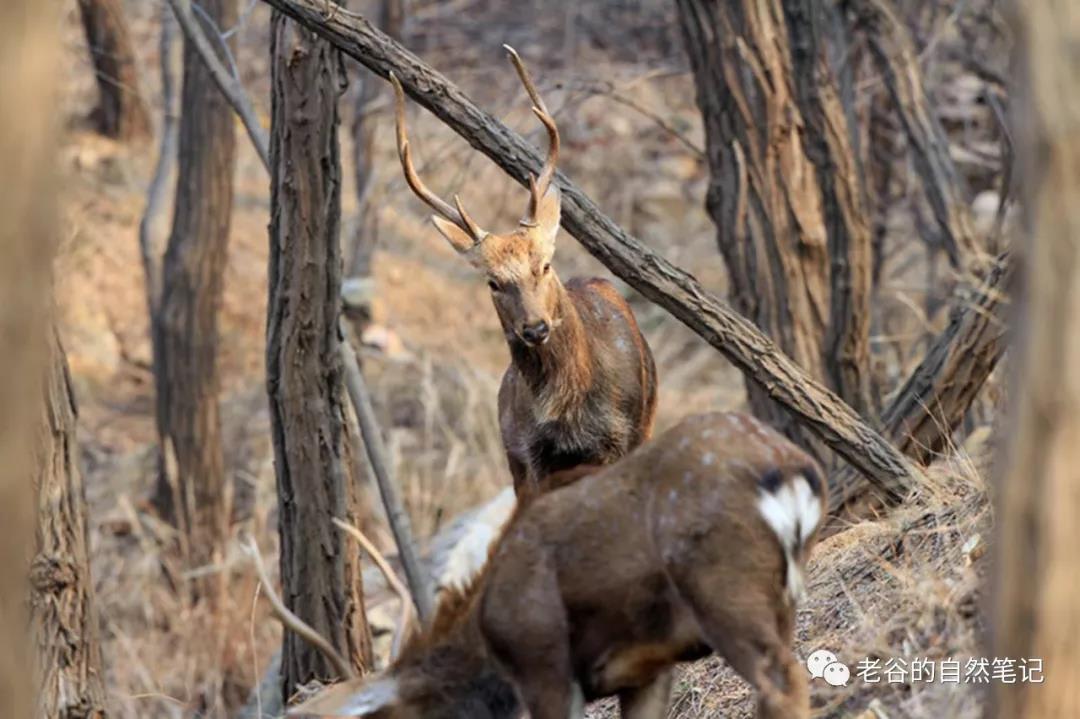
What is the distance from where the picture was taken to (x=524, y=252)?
770cm

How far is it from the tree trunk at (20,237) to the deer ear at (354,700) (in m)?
1.47

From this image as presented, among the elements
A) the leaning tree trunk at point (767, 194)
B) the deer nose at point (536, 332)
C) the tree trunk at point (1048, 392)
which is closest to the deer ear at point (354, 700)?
the tree trunk at point (1048, 392)

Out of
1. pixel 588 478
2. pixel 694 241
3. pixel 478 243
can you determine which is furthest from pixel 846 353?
pixel 694 241

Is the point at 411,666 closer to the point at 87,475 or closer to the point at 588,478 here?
the point at 588,478

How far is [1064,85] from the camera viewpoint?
13.1 ft

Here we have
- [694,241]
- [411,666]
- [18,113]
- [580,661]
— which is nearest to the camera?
[18,113]

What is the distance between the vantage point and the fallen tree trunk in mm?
7621

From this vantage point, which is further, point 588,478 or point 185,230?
point 185,230

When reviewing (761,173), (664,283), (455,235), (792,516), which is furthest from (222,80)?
(792,516)

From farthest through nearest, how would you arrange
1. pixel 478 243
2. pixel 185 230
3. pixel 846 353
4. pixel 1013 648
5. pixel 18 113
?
1. pixel 185 230
2. pixel 846 353
3. pixel 478 243
4. pixel 1013 648
5. pixel 18 113

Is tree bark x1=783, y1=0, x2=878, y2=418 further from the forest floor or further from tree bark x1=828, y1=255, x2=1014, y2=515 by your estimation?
tree bark x1=828, y1=255, x2=1014, y2=515

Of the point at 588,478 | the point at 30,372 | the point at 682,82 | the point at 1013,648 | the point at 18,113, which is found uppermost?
the point at 682,82

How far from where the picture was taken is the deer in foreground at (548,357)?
7594 millimetres

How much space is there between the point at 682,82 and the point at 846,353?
10948 millimetres
